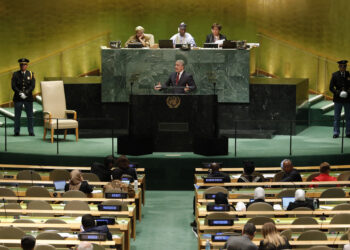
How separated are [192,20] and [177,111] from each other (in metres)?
6.04

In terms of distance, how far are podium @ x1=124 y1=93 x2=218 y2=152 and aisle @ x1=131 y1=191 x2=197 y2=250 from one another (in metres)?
1.29

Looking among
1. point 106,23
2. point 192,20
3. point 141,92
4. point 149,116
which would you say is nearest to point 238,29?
point 192,20

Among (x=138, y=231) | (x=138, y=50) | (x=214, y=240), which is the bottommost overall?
(x=138, y=231)

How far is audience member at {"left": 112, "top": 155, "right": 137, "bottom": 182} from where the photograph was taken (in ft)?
40.7

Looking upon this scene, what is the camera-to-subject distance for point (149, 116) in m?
15.4

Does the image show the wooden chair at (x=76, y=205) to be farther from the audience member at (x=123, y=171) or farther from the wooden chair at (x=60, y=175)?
the wooden chair at (x=60, y=175)

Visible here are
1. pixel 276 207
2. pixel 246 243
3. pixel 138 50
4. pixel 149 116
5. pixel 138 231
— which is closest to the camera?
pixel 246 243

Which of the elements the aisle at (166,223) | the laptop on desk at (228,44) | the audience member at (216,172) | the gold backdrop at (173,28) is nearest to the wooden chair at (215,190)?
the aisle at (166,223)

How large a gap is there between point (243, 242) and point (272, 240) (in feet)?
1.20

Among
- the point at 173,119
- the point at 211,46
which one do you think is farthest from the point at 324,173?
the point at 211,46

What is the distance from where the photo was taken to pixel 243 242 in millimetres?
8070

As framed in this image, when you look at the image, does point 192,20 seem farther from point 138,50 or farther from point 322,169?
point 322,169

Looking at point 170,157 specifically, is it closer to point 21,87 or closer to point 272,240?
point 21,87

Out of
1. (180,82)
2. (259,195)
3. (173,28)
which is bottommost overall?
(259,195)
